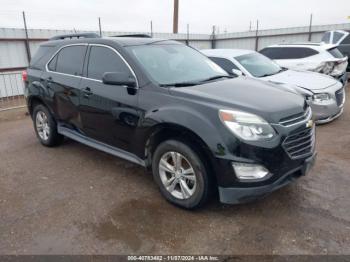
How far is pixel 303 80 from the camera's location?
6680mm

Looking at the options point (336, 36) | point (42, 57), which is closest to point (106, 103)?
point (42, 57)

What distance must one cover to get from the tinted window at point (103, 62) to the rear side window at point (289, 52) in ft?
23.5

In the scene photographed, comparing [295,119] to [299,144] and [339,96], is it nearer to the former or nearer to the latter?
[299,144]

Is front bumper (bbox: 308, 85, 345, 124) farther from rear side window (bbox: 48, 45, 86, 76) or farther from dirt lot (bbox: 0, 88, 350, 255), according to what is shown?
rear side window (bbox: 48, 45, 86, 76)

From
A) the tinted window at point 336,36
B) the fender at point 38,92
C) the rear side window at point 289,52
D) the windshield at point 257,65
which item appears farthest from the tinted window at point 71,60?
the tinted window at point 336,36

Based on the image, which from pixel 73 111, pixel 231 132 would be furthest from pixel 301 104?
pixel 73 111

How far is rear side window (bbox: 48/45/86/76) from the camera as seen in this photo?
4.41 m

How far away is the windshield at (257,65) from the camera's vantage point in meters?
6.87

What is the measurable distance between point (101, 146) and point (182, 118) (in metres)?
1.59

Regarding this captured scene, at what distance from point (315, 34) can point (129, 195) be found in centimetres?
1510

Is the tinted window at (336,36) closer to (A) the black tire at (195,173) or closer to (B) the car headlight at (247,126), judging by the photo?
(B) the car headlight at (247,126)

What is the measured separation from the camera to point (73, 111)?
176 inches

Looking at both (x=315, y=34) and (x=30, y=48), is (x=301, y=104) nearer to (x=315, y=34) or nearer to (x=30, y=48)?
(x=30, y=48)

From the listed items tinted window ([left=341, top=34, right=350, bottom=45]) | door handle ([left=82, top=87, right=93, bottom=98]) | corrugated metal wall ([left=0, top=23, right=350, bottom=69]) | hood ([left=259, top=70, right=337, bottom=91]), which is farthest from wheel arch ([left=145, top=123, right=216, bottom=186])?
tinted window ([left=341, top=34, right=350, bottom=45])
